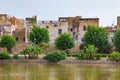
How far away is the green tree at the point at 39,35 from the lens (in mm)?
74562

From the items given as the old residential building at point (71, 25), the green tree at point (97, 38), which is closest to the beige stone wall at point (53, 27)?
the old residential building at point (71, 25)

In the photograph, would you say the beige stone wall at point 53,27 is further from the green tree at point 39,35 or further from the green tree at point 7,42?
the green tree at point 7,42

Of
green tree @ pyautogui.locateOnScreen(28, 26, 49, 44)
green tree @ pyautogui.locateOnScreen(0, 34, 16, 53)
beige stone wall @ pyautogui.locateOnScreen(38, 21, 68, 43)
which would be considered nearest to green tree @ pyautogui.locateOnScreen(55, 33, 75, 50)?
green tree @ pyautogui.locateOnScreen(28, 26, 49, 44)

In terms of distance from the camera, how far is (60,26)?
7950cm

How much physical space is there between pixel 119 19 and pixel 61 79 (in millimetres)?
45899

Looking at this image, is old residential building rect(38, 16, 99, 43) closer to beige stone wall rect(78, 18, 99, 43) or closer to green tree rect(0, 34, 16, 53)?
beige stone wall rect(78, 18, 99, 43)

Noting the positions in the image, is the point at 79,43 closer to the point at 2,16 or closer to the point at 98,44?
the point at 98,44

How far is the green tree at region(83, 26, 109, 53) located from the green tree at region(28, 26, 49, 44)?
7489 mm

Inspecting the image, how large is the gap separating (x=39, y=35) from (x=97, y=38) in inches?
436

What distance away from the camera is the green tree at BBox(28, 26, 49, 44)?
245ft

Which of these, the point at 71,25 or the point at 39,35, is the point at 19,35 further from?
the point at 71,25

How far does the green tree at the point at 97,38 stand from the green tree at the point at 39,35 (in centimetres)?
749

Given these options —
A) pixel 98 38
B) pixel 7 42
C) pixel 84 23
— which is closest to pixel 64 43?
pixel 98 38

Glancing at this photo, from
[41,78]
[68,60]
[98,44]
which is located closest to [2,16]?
[98,44]
